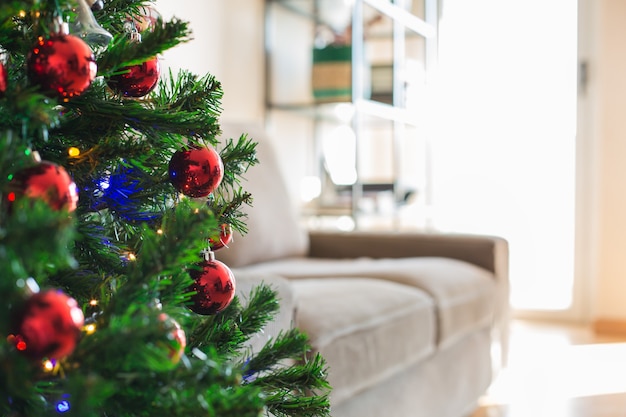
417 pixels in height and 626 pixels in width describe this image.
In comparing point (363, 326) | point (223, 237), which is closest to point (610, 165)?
point (363, 326)

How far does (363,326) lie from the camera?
1.33 m

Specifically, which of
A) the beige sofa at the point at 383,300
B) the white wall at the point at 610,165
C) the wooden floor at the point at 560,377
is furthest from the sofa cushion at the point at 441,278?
the white wall at the point at 610,165

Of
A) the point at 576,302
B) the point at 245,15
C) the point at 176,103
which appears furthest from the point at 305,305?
the point at 576,302

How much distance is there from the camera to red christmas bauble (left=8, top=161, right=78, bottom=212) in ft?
1.36

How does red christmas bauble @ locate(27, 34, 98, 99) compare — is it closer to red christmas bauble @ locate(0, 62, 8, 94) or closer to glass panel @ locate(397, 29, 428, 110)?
red christmas bauble @ locate(0, 62, 8, 94)

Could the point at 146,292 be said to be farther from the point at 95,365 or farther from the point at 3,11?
the point at 3,11

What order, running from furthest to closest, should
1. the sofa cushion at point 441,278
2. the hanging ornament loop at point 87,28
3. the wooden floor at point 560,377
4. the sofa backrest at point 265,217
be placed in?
the wooden floor at point 560,377
the sofa backrest at point 265,217
the sofa cushion at point 441,278
the hanging ornament loop at point 87,28

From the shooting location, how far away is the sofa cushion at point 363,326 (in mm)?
1212

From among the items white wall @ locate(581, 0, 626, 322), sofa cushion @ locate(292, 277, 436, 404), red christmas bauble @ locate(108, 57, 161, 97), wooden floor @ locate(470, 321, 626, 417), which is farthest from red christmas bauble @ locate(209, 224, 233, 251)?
white wall @ locate(581, 0, 626, 322)

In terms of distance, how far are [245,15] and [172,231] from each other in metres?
2.44

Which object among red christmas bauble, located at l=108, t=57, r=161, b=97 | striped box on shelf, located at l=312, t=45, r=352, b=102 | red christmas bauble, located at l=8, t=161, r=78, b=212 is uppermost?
striped box on shelf, located at l=312, t=45, r=352, b=102

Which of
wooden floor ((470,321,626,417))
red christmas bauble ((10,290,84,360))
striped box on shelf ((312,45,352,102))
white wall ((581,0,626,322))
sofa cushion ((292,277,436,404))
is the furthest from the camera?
white wall ((581,0,626,322))

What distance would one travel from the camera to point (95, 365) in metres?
0.42

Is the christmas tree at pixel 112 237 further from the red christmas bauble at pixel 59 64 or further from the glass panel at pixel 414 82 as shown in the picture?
the glass panel at pixel 414 82
